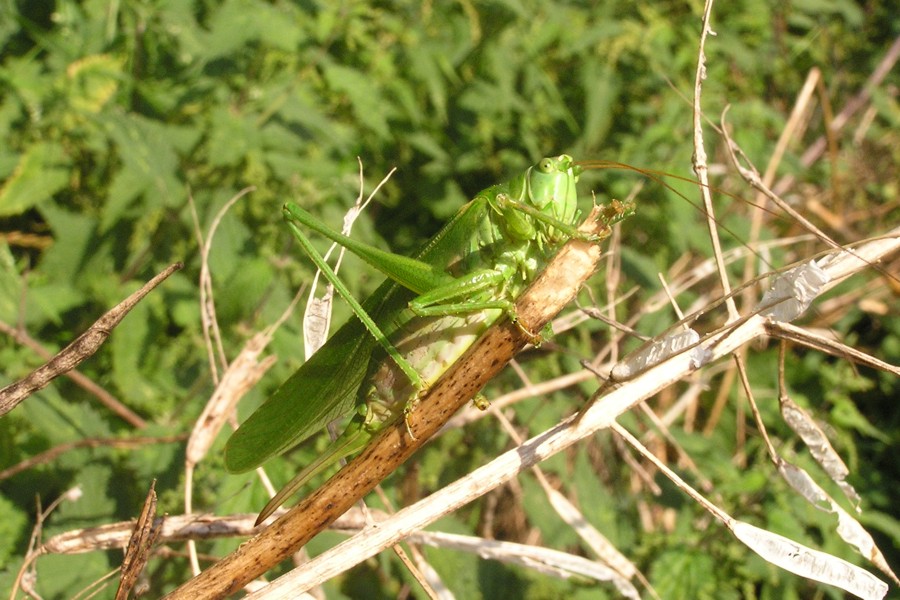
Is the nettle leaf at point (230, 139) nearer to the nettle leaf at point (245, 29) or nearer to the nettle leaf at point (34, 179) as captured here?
the nettle leaf at point (245, 29)

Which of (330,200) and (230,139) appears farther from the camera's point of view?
(330,200)

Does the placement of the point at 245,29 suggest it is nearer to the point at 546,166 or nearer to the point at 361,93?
the point at 361,93

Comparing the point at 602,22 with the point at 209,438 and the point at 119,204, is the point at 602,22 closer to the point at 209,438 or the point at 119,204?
the point at 119,204

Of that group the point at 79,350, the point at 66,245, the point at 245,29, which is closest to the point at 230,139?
the point at 245,29

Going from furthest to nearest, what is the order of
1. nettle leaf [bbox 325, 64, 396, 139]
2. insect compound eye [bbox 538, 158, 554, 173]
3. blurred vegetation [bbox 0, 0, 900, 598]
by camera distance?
nettle leaf [bbox 325, 64, 396, 139] → blurred vegetation [bbox 0, 0, 900, 598] → insect compound eye [bbox 538, 158, 554, 173]

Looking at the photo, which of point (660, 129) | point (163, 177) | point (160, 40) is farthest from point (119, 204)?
point (660, 129)

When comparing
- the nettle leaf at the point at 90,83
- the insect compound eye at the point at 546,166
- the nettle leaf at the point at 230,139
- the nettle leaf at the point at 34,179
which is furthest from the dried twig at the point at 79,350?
the nettle leaf at the point at 90,83

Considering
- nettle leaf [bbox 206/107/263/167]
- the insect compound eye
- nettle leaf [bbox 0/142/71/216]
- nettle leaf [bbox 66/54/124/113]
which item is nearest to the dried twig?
the insect compound eye

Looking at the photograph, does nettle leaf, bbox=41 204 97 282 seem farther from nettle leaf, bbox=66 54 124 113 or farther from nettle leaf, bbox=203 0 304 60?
nettle leaf, bbox=203 0 304 60
